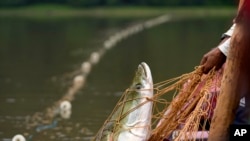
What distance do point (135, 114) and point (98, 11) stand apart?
62114 millimetres

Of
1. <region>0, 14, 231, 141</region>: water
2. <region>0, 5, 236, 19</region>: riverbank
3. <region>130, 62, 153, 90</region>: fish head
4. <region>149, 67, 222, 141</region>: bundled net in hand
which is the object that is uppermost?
<region>0, 5, 236, 19</region>: riverbank

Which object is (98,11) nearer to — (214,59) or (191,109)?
(191,109)

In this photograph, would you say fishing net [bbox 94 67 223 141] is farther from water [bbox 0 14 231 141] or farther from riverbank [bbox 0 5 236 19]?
riverbank [bbox 0 5 236 19]

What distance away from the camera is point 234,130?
4395 millimetres

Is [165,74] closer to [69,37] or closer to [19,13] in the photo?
[69,37]

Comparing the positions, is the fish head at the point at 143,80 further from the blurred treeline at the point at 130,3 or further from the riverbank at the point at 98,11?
the blurred treeline at the point at 130,3

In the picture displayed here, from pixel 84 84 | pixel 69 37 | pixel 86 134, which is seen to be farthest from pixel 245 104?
pixel 69 37

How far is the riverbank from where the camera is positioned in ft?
211

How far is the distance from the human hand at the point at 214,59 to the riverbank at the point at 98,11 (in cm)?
5742

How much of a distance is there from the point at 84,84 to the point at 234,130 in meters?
11.6

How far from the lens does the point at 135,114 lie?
6012mm

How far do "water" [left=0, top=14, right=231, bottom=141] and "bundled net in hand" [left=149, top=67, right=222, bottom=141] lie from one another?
4.06m

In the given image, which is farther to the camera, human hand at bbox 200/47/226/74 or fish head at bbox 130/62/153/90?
fish head at bbox 130/62/153/90

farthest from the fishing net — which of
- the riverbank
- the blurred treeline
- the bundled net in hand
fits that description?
the blurred treeline
